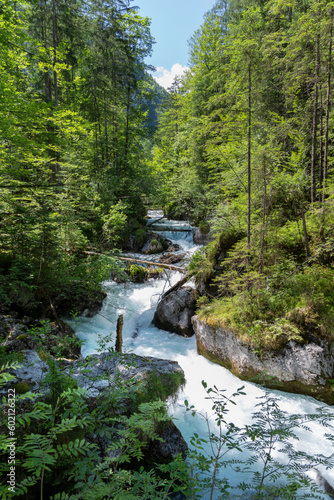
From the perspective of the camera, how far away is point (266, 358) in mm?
5555

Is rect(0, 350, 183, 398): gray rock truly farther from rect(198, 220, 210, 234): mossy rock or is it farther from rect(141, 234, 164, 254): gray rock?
rect(198, 220, 210, 234): mossy rock

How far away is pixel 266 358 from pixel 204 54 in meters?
19.9

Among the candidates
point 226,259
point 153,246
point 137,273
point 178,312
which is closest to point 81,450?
point 226,259

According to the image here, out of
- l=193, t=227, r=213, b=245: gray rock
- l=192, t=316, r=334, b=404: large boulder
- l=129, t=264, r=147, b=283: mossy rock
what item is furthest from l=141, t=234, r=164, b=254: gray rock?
l=192, t=316, r=334, b=404: large boulder

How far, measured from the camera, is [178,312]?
28.4 feet

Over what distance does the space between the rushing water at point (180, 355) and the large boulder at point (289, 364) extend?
0.24 metres

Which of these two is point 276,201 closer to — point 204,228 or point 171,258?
point 171,258

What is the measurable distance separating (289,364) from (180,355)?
129 inches

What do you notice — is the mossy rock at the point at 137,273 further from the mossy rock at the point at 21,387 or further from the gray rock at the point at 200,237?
the mossy rock at the point at 21,387

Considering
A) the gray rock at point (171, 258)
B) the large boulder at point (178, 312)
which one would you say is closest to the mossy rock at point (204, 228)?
the gray rock at point (171, 258)

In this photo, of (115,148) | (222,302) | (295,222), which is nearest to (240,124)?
(295,222)

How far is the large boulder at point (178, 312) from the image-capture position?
840 centimetres

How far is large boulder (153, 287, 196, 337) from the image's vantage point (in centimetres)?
840

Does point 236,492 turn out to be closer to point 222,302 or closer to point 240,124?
point 222,302
